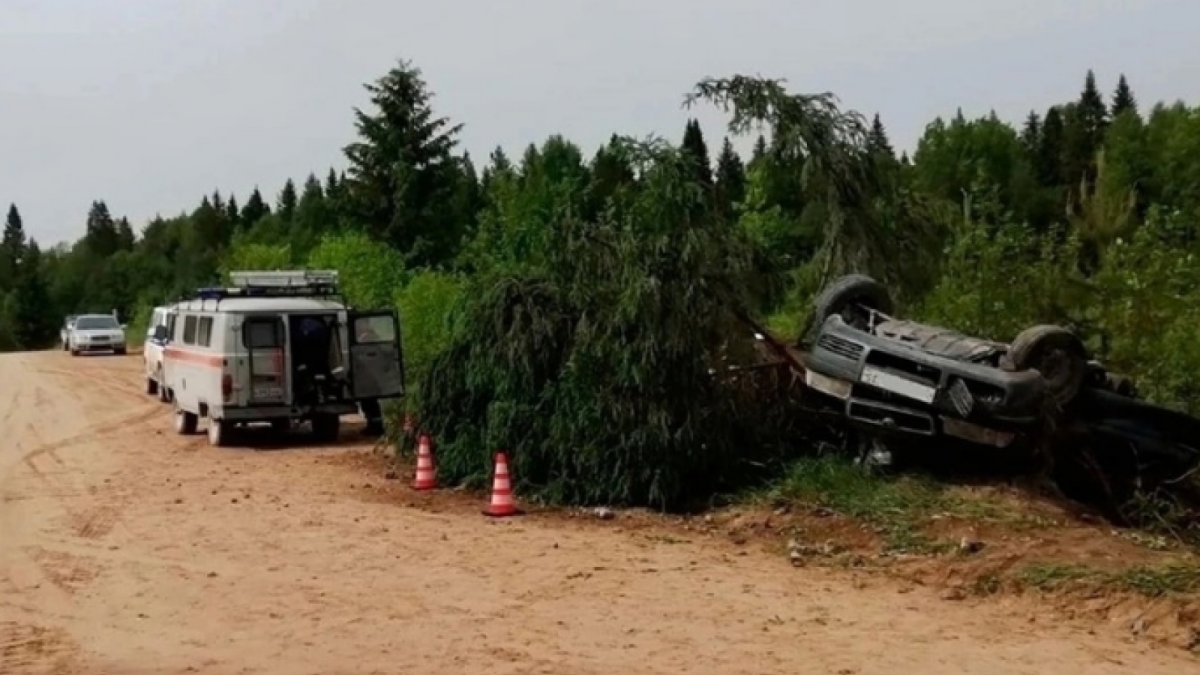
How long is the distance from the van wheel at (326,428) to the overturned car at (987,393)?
9676mm

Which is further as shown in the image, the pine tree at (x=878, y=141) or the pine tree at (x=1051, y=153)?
the pine tree at (x=1051, y=153)

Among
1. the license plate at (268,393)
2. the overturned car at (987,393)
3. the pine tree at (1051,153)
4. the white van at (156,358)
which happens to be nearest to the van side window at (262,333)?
the license plate at (268,393)

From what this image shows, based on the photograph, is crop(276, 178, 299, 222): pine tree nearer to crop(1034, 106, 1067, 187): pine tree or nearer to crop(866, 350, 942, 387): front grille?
crop(1034, 106, 1067, 187): pine tree

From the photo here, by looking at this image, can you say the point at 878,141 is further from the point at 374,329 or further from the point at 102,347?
the point at 102,347

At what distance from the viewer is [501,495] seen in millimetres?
13266

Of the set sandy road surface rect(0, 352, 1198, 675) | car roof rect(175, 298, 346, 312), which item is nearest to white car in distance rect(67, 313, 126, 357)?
car roof rect(175, 298, 346, 312)

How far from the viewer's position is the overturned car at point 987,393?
38.5 feet

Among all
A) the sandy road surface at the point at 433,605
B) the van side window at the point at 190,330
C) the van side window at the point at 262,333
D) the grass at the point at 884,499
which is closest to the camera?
the sandy road surface at the point at 433,605

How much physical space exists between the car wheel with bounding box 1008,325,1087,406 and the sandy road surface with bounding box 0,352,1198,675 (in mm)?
3101

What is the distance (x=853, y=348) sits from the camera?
12797 millimetres

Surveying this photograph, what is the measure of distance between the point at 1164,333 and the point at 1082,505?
3.38 meters

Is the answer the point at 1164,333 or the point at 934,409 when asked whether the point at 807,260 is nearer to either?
the point at 1164,333

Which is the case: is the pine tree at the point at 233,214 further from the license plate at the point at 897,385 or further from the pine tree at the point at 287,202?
the license plate at the point at 897,385

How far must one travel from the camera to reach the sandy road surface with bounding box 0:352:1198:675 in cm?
804
